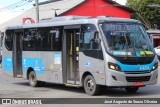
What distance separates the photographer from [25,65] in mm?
19328

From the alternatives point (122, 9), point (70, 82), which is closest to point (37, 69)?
point (70, 82)

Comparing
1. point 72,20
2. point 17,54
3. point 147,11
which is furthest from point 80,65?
point 147,11

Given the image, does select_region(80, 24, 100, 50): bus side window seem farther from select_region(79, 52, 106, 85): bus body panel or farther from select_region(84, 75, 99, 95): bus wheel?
select_region(84, 75, 99, 95): bus wheel

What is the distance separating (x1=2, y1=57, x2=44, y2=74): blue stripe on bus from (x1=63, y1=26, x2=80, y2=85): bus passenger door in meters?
2.01

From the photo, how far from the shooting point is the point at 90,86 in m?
15.0

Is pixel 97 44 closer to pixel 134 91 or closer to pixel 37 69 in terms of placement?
pixel 134 91

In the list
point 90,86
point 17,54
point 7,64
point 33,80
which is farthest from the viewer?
point 7,64

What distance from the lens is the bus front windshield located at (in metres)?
14.4

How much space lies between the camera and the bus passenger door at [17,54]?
19.9 meters

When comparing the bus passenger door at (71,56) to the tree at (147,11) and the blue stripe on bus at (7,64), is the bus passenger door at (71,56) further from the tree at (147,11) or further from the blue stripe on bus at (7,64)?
the tree at (147,11)

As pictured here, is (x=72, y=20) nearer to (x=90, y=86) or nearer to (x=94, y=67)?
(x=94, y=67)

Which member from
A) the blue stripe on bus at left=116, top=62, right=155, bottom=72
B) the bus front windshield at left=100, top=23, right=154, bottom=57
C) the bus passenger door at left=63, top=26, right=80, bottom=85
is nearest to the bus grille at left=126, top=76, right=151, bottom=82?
the blue stripe on bus at left=116, top=62, right=155, bottom=72

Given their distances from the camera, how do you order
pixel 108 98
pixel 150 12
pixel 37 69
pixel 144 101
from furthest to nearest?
pixel 150 12 → pixel 37 69 → pixel 108 98 → pixel 144 101

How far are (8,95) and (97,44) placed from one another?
12.3 feet
